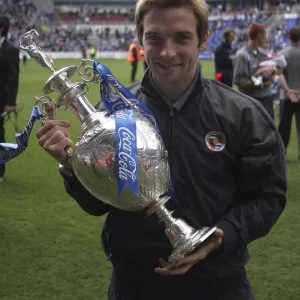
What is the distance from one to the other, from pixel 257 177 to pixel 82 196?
21.5 inches

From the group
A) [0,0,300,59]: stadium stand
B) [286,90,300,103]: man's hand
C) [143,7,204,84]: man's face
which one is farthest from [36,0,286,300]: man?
[0,0,300,59]: stadium stand

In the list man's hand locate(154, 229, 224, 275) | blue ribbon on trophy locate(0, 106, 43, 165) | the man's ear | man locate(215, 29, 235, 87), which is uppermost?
the man's ear

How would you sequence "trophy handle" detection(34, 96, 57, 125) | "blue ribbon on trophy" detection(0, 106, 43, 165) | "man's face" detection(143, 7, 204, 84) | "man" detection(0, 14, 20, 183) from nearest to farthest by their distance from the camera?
"man's face" detection(143, 7, 204, 84)
"trophy handle" detection(34, 96, 57, 125)
"blue ribbon on trophy" detection(0, 106, 43, 165)
"man" detection(0, 14, 20, 183)

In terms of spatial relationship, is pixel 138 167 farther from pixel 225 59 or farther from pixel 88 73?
pixel 225 59

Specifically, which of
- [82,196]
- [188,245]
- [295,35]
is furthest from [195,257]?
[295,35]

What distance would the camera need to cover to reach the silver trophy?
5.05ft

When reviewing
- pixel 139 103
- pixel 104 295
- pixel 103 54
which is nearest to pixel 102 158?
pixel 139 103

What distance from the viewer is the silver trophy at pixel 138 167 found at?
5.05 feet

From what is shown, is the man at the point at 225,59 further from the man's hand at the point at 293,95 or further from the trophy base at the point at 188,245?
the trophy base at the point at 188,245

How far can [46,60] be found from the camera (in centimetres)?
177

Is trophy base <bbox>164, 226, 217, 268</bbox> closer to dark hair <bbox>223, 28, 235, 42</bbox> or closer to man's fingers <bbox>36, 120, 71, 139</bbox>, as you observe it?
man's fingers <bbox>36, 120, 71, 139</bbox>

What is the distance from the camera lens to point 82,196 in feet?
5.96

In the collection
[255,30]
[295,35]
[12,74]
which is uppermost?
[255,30]

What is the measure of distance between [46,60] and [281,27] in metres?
45.4
